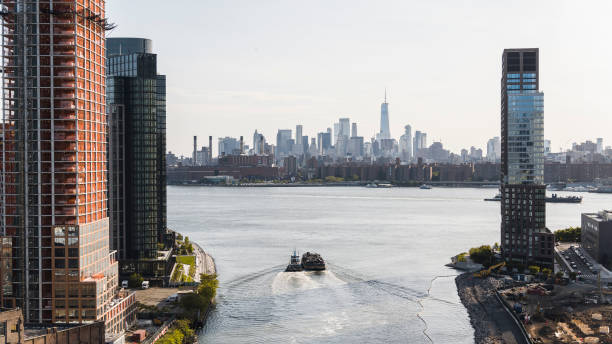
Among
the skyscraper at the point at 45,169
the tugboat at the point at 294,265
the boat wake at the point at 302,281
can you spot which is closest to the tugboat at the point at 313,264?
the tugboat at the point at 294,265

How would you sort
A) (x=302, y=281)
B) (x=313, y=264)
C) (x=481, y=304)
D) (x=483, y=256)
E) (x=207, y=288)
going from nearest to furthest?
(x=207, y=288) → (x=481, y=304) → (x=302, y=281) → (x=313, y=264) → (x=483, y=256)

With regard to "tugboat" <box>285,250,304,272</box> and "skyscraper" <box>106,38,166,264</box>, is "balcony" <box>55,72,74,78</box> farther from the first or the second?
"tugboat" <box>285,250,304,272</box>

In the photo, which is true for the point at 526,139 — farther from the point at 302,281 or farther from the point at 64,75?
the point at 64,75

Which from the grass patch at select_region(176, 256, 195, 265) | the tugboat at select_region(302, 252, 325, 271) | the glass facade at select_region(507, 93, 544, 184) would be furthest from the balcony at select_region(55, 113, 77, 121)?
the glass facade at select_region(507, 93, 544, 184)

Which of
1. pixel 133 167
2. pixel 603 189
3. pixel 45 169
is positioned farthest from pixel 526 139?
pixel 603 189

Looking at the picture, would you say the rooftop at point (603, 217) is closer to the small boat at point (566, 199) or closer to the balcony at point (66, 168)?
the balcony at point (66, 168)

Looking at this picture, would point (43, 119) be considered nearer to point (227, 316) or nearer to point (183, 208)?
point (227, 316)
